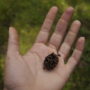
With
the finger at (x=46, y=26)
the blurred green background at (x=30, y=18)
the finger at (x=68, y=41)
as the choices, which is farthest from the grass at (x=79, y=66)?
the finger at (x=46, y=26)

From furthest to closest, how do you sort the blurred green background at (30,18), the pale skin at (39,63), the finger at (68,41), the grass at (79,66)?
the blurred green background at (30,18)
the grass at (79,66)
the finger at (68,41)
the pale skin at (39,63)

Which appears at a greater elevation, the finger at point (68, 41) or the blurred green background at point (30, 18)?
the finger at point (68, 41)

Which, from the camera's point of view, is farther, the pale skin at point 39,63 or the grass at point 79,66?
the grass at point 79,66

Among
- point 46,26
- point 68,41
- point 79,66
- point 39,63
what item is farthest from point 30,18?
point 39,63

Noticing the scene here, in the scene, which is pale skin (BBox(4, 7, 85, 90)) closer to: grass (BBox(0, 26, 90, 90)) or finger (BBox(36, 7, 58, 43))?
finger (BBox(36, 7, 58, 43))

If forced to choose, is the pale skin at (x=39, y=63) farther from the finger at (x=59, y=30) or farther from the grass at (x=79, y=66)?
the grass at (x=79, y=66)

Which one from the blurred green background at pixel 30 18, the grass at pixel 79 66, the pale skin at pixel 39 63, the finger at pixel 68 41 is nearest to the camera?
the pale skin at pixel 39 63

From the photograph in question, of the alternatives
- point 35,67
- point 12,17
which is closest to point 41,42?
point 35,67

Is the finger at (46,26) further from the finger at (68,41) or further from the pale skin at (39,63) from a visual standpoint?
the finger at (68,41)

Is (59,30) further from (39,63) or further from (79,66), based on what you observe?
Result: (79,66)
